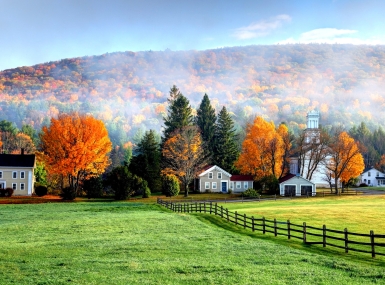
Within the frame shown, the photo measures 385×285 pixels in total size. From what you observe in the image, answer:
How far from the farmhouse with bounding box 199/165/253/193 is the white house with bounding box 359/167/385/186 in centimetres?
5032

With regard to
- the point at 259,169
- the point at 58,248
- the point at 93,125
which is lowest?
the point at 58,248

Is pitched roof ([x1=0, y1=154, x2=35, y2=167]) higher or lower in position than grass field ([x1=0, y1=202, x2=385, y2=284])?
higher

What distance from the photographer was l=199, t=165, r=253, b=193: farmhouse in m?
90.3

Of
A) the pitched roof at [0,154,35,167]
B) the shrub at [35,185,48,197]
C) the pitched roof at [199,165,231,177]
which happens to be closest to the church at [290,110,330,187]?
the pitched roof at [199,165,231,177]

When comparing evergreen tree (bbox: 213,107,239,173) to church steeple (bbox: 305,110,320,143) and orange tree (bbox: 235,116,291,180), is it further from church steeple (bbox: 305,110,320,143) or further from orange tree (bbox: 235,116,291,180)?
church steeple (bbox: 305,110,320,143)

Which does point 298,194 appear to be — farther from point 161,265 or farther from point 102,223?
point 161,265

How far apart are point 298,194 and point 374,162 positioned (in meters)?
69.5

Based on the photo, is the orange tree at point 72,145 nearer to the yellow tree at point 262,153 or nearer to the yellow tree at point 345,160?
the yellow tree at point 262,153

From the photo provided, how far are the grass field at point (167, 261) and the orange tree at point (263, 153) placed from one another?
195ft

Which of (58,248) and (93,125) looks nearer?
(58,248)

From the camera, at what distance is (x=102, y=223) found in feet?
119

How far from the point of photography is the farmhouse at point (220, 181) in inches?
3556

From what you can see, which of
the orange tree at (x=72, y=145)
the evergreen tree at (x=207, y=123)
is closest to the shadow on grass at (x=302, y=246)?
the orange tree at (x=72, y=145)

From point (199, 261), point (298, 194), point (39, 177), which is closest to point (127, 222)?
point (199, 261)
